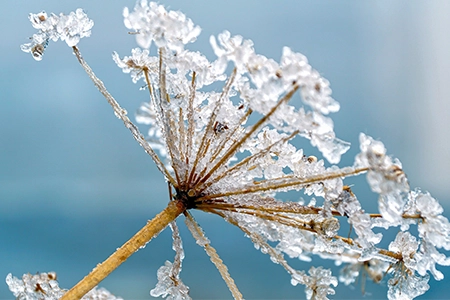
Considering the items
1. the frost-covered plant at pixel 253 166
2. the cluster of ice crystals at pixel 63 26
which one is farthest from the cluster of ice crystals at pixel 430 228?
the cluster of ice crystals at pixel 63 26

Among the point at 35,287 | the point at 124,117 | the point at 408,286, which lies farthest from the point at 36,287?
the point at 408,286

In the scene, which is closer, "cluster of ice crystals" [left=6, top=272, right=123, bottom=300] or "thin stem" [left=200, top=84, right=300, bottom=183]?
"thin stem" [left=200, top=84, right=300, bottom=183]

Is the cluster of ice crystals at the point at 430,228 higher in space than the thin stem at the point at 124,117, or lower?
lower

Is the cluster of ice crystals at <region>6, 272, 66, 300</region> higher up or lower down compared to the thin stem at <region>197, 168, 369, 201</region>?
lower down

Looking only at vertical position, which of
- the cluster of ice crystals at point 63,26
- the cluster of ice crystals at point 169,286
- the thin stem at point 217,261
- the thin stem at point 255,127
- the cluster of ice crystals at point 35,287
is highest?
the cluster of ice crystals at point 63,26

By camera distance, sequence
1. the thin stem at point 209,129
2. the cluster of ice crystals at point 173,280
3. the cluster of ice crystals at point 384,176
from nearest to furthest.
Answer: the cluster of ice crystals at point 384,176
the thin stem at point 209,129
the cluster of ice crystals at point 173,280

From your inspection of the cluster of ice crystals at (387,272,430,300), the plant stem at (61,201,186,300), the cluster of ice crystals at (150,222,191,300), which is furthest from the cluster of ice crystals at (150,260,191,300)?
the cluster of ice crystals at (387,272,430,300)

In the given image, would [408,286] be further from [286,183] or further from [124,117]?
[124,117]

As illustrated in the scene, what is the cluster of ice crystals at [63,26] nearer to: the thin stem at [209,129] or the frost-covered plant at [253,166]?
the frost-covered plant at [253,166]

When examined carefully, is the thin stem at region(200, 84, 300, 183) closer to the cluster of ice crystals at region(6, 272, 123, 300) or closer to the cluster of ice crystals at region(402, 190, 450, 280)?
the cluster of ice crystals at region(402, 190, 450, 280)
